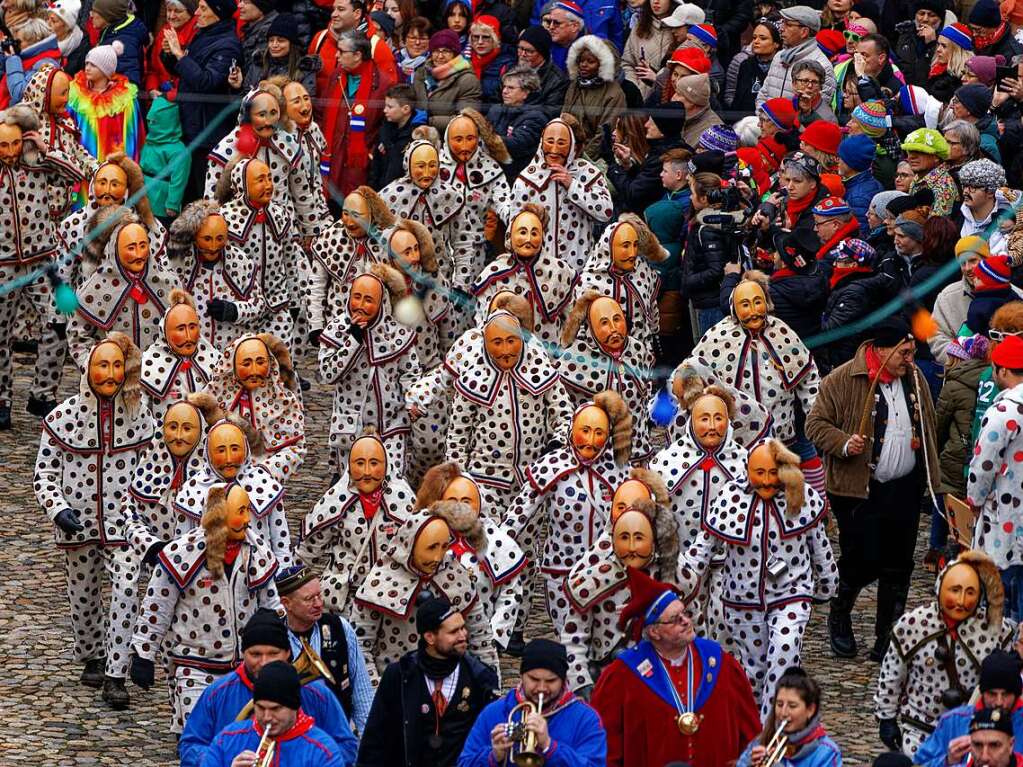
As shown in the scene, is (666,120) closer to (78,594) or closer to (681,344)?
(681,344)

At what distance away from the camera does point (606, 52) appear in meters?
18.1

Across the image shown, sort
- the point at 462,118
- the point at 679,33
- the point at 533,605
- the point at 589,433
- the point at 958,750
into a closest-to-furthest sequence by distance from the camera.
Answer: the point at 958,750, the point at 589,433, the point at 533,605, the point at 462,118, the point at 679,33

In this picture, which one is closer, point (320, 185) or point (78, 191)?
point (320, 185)

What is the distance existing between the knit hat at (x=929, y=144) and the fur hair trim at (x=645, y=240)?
1.77m

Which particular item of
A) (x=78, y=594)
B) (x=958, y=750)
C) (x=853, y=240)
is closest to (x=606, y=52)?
(x=853, y=240)

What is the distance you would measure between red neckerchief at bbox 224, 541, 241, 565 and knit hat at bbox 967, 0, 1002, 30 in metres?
7.68

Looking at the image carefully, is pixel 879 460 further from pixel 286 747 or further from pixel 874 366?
pixel 286 747

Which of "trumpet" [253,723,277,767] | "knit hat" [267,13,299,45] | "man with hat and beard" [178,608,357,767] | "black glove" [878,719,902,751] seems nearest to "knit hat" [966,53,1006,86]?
"knit hat" [267,13,299,45]

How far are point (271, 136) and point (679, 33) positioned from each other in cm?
347

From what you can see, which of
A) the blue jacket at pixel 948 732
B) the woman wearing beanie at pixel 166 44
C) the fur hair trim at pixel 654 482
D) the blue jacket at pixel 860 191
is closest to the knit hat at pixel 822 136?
the blue jacket at pixel 860 191

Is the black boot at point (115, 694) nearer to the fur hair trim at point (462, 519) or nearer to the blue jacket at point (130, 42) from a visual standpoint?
the fur hair trim at point (462, 519)

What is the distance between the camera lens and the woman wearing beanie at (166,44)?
19.8 m

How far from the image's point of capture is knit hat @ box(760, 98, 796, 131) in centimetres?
1720

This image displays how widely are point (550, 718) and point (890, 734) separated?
2546mm
